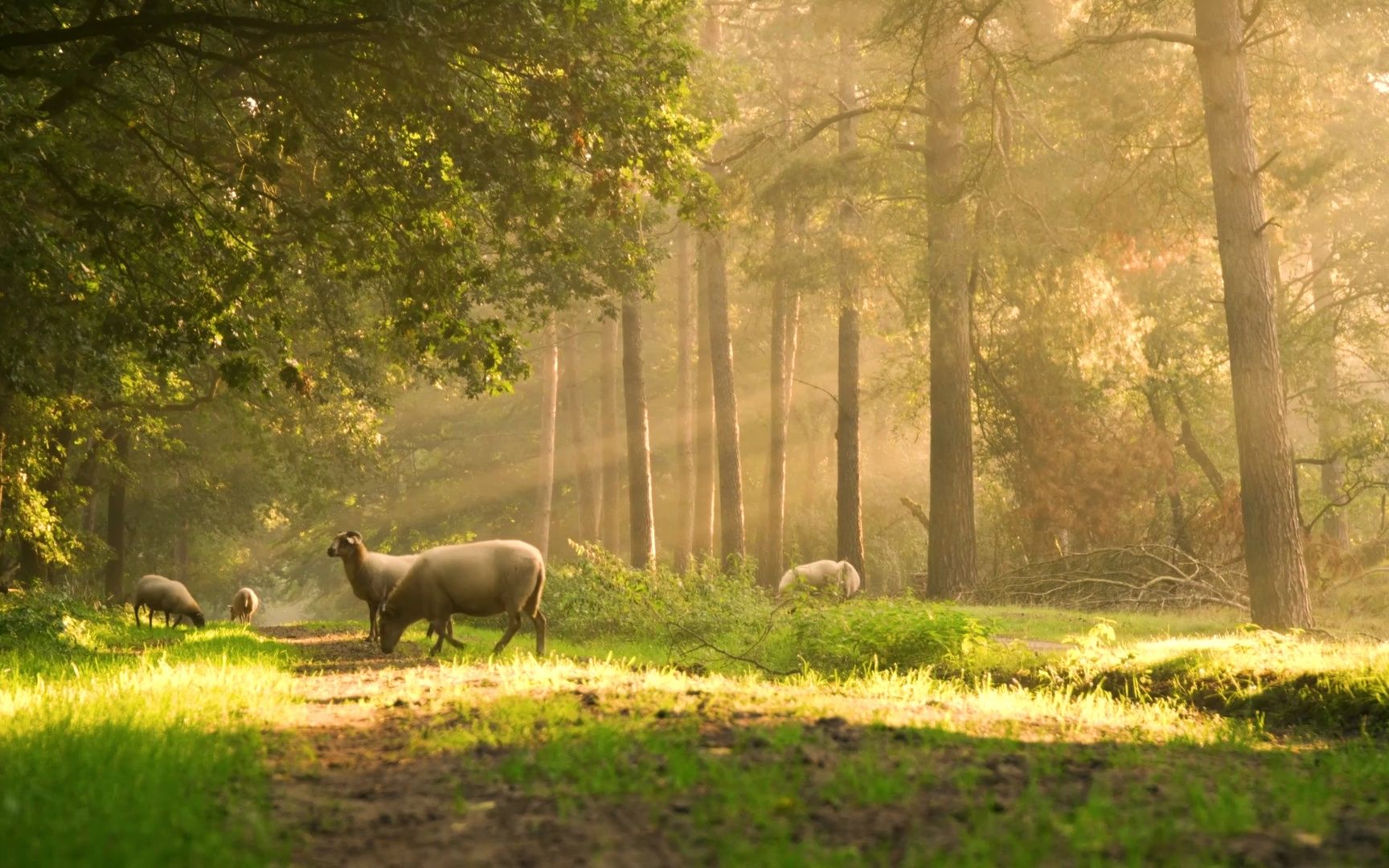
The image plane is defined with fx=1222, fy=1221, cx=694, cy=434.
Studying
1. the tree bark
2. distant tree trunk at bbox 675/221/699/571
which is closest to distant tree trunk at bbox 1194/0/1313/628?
the tree bark

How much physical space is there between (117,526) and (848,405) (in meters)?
20.8

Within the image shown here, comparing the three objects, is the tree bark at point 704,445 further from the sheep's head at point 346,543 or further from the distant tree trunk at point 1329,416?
the distant tree trunk at point 1329,416

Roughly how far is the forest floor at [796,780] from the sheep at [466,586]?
5.18 metres

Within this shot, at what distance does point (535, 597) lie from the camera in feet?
49.3

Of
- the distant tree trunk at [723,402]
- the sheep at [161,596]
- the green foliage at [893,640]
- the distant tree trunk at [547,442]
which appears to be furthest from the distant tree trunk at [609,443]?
the green foliage at [893,640]

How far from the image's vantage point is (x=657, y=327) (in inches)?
2251

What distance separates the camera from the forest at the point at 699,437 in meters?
5.71

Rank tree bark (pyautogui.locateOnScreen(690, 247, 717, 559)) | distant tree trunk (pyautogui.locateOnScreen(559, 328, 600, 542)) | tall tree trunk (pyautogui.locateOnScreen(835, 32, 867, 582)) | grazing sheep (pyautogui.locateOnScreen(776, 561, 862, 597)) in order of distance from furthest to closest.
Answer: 1. distant tree trunk (pyautogui.locateOnScreen(559, 328, 600, 542))
2. tree bark (pyautogui.locateOnScreen(690, 247, 717, 559))
3. tall tree trunk (pyautogui.locateOnScreen(835, 32, 867, 582))
4. grazing sheep (pyautogui.locateOnScreen(776, 561, 862, 597))

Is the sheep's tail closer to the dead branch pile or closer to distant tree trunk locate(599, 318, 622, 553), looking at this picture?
the dead branch pile

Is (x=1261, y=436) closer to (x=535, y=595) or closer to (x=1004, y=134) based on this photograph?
(x=1004, y=134)

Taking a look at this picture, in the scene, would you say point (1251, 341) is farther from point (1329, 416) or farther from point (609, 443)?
point (609, 443)

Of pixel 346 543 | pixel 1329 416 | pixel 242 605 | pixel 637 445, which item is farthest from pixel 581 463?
pixel 346 543

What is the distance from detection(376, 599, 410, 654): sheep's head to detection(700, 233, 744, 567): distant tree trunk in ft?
50.4

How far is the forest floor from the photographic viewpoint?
481cm
